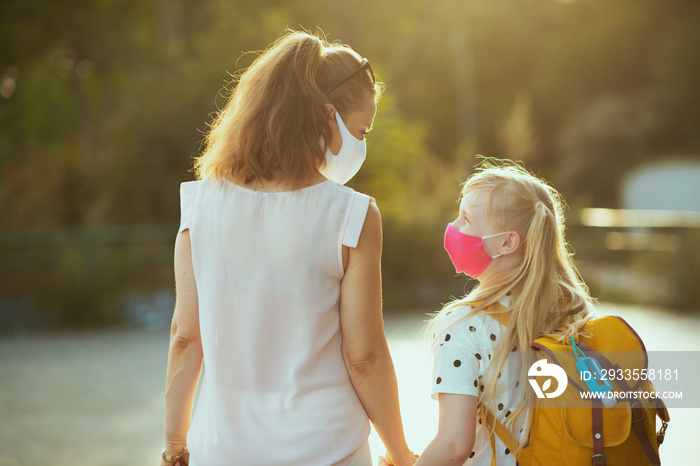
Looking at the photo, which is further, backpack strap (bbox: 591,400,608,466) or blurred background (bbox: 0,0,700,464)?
blurred background (bbox: 0,0,700,464)

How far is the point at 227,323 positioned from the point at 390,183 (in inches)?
498

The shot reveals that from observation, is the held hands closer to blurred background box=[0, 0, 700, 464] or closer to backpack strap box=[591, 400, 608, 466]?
backpack strap box=[591, 400, 608, 466]

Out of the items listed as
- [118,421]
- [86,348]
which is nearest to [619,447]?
[118,421]

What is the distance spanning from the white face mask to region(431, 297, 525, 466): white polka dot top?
468 mm

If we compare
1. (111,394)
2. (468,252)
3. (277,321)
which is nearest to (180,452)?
(277,321)

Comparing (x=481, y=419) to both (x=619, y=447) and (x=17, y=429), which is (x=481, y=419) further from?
(x=17, y=429)

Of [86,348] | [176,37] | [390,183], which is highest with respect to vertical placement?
[176,37]

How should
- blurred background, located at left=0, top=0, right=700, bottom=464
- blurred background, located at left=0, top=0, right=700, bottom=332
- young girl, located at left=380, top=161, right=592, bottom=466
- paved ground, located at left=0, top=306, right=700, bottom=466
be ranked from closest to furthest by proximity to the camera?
young girl, located at left=380, top=161, right=592, bottom=466 < paved ground, located at left=0, top=306, right=700, bottom=466 < blurred background, located at left=0, top=0, right=700, bottom=464 < blurred background, located at left=0, top=0, right=700, bottom=332

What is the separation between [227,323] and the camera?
1929 mm

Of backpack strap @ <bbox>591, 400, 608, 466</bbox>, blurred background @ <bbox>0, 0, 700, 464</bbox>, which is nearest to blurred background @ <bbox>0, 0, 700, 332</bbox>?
blurred background @ <bbox>0, 0, 700, 464</bbox>

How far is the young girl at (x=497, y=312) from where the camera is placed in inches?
76.8

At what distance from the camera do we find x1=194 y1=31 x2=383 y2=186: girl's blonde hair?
1.91 m

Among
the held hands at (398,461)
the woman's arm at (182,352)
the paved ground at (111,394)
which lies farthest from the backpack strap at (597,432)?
the paved ground at (111,394)

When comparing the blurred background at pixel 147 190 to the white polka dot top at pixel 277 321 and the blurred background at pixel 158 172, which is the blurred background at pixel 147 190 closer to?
the blurred background at pixel 158 172
